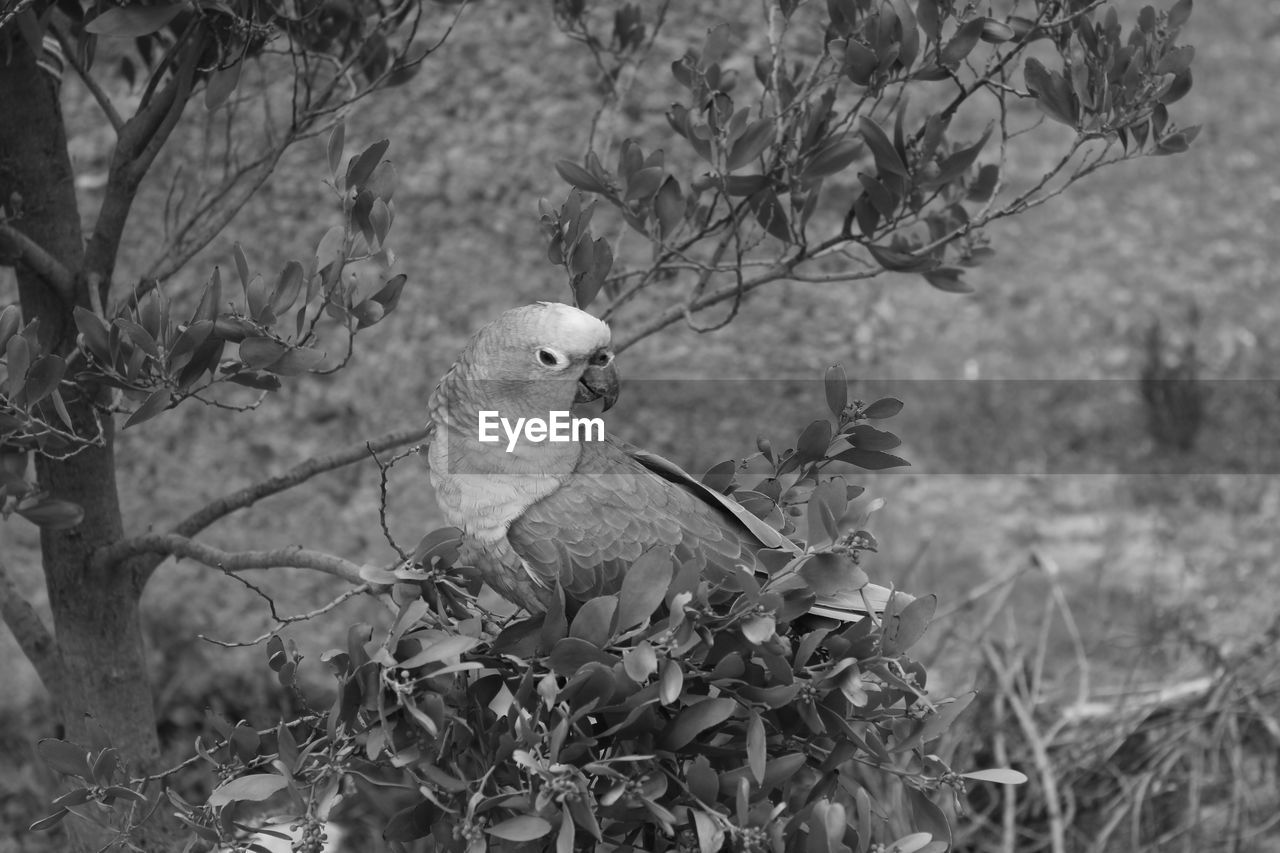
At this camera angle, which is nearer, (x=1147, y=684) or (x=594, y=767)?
(x=594, y=767)

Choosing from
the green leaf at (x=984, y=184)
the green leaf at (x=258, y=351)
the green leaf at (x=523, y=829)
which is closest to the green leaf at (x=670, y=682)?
the green leaf at (x=523, y=829)

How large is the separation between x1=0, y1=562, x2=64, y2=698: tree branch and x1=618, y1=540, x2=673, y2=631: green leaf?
4.07 ft

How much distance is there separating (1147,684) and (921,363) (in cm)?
242

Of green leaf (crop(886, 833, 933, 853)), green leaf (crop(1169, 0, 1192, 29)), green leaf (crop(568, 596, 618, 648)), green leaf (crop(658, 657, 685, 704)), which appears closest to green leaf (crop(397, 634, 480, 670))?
green leaf (crop(568, 596, 618, 648))

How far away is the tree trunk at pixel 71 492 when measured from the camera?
204 cm

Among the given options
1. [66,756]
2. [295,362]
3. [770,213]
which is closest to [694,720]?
[295,362]

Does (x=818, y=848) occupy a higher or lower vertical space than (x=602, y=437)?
lower

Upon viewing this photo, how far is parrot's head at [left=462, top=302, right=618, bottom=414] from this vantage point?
1777 mm

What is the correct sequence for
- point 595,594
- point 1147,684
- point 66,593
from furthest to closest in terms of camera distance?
point 1147,684 → point 66,593 → point 595,594

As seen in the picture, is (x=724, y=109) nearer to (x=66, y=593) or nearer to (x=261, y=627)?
(x=66, y=593)

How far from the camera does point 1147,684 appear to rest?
3646 millimetres

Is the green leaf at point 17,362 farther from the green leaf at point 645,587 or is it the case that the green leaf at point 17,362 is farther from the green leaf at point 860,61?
the green leaf at point 860,61

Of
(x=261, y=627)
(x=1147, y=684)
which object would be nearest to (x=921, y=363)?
(x=1147, y=684)

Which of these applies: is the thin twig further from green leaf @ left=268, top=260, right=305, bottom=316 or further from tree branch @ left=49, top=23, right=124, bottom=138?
tree branch @ left=49, top=23, right=124, bottom=138
